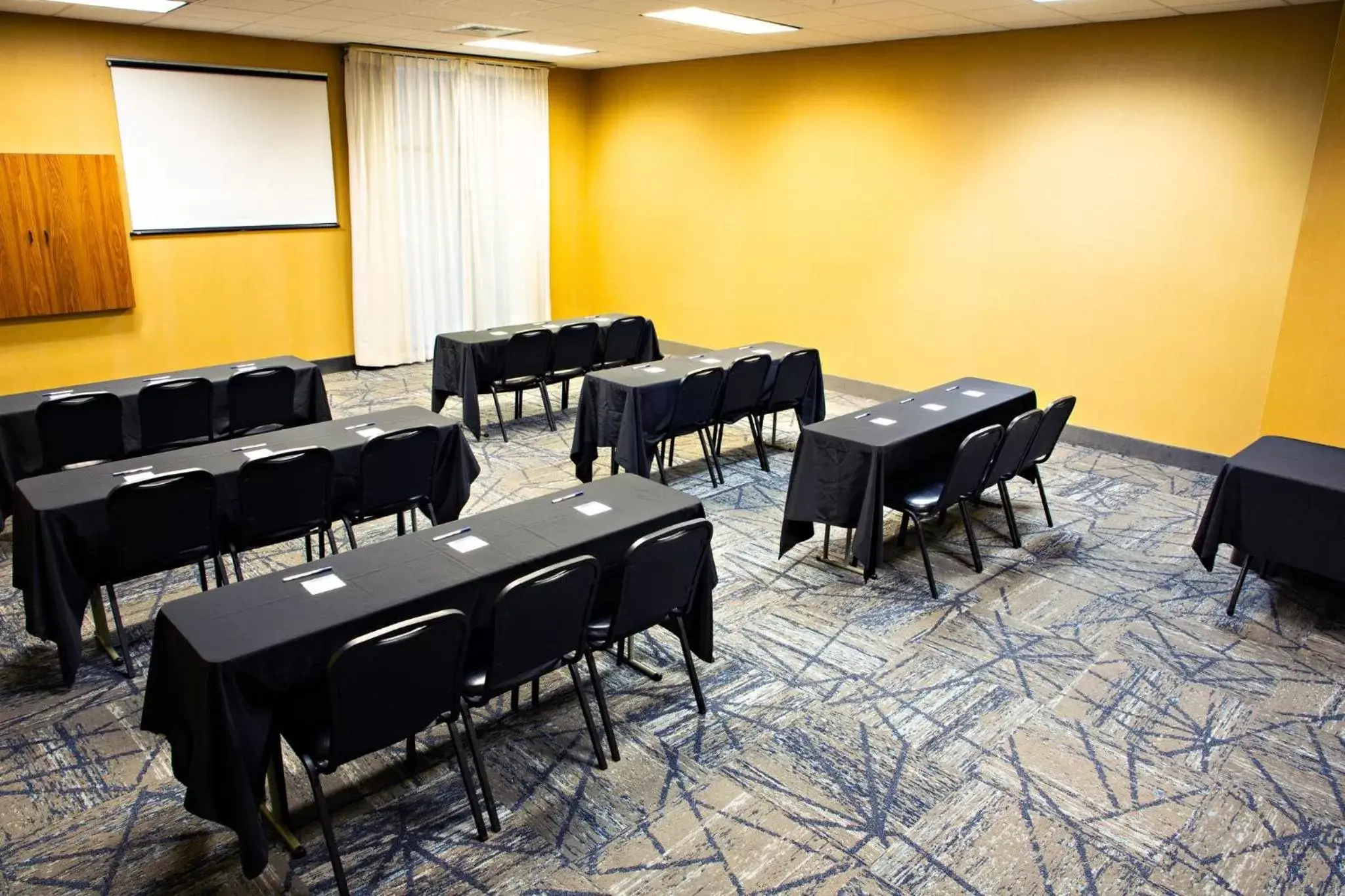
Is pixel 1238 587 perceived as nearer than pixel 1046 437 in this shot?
Yes

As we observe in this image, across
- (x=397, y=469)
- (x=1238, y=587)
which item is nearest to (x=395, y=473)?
(x=397, y=469)

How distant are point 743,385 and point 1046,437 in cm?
205

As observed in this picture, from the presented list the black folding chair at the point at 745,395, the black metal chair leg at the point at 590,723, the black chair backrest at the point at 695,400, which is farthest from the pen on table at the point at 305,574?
the black folding chair at the point at 745,395

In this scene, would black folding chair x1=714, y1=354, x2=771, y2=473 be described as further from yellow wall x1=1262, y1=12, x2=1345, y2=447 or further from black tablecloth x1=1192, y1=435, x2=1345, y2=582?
yellow wall x1=1262, y1=12, x2=1345, y2=447

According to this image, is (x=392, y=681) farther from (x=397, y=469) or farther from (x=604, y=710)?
(x=397, y=469)

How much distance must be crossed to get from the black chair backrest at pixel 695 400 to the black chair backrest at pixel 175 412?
2.91m

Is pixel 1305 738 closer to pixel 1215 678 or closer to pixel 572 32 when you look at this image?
pixel 1215 678

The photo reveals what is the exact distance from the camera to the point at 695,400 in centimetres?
614

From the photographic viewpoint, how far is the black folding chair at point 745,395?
20.9 ft

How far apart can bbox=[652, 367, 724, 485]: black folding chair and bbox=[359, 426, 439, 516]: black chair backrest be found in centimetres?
173

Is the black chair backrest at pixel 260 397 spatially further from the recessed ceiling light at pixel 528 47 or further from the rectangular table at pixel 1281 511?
the rectangular table at pixel 1281 511

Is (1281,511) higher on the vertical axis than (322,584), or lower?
lower

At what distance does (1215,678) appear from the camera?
13.3ft

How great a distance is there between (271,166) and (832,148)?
5.33 meters
